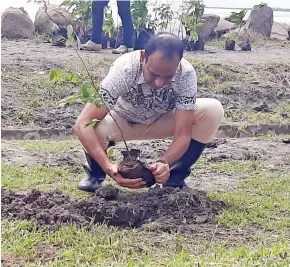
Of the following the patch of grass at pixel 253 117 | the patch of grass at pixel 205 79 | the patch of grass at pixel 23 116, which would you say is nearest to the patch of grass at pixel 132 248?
the patch of grass at pixel 23 116

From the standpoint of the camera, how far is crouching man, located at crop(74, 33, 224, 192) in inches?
146

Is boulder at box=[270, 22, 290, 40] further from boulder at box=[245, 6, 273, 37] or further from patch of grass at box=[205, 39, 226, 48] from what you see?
patch of grass at box=[205, 39, 226, 48]

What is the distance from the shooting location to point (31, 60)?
795 cm

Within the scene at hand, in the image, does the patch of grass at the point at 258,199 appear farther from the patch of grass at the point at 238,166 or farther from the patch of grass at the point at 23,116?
the patch of grass at the point at 23,116

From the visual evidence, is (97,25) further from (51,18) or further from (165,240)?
(165,240)

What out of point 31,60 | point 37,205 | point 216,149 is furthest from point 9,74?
point 37,205

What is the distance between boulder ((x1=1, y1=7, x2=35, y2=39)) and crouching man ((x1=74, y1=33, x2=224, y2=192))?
6.67 metres

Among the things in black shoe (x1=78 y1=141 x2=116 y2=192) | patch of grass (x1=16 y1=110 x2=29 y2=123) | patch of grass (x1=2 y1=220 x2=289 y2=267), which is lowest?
patch of grass (x1=16 y1=110 x2=29 y2=123)

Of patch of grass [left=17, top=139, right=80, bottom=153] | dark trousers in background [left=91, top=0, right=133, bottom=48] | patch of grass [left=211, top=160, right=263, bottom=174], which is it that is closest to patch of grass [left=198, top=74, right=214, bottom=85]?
dark trousers in background [left=91, top=0, right=133, bottom=48]

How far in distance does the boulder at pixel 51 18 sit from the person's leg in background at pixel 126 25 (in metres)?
2.07

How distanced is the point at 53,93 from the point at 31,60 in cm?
110

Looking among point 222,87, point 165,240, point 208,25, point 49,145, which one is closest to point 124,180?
point 165,240

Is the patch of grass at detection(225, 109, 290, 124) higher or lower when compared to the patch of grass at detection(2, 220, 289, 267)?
lower

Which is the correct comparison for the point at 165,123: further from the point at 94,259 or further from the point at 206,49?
the point at 206,49
